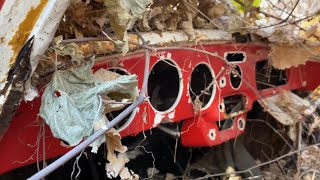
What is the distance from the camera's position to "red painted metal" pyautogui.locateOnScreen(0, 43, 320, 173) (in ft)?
5.49

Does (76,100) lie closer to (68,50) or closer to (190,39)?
(68,50)

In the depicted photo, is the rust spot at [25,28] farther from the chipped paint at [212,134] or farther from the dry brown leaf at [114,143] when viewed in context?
the chipped paint at [212,134]

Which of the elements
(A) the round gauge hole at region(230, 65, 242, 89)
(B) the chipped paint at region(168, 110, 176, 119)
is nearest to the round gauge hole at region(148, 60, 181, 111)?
(B) the chipped paint at region(168, 110, 176, 119)

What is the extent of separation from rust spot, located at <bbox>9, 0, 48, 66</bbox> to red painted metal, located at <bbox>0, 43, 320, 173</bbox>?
0.27m

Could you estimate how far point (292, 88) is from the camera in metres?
3.22

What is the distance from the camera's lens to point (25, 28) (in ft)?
4.72

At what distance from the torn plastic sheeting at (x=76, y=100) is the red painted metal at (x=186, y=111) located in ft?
0.49

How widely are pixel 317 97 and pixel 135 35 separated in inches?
70.3

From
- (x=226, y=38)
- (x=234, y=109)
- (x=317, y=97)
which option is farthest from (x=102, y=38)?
(x=317, y=97)

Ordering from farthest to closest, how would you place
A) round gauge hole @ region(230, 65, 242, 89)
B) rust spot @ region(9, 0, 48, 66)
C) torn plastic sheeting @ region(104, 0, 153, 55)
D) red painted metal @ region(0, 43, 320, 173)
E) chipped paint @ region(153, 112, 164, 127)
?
round gauge hole @ region(230, 65, 242, 89) → chipped paint @ region(153, 112, 164, 127) → red painted metal @ region(0, 43, 320, 173) → torn plastic sheeting @ region(104, 0, 153, 55) → rust spot @ region(9, 0, 48, 66)

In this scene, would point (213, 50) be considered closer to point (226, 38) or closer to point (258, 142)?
point (226, 38)

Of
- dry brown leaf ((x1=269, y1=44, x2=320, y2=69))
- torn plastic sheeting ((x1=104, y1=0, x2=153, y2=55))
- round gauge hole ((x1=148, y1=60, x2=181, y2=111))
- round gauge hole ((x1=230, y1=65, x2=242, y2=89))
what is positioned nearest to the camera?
torn plastic sheeting ((x1=104, y1=0, x2=153, y2=55))

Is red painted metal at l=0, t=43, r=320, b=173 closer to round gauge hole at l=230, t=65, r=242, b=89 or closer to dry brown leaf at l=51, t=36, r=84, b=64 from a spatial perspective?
round gauge hole at l=230, t=65, r=242, b=89

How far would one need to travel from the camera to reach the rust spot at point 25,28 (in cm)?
143
